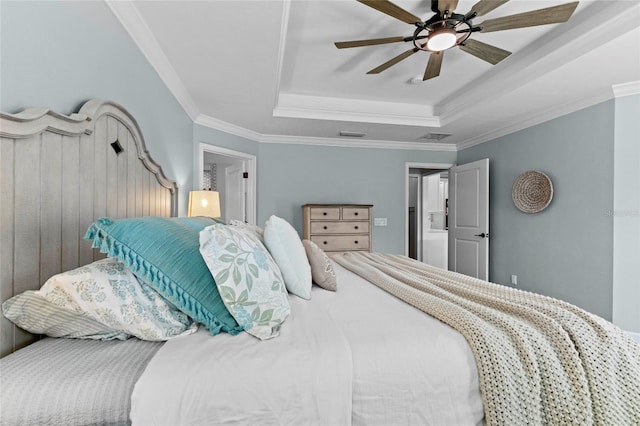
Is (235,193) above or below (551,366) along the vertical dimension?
above

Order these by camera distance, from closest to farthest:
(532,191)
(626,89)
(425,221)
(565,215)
Answer: (626,89) < (565,215) < (532,191) < (425,221)

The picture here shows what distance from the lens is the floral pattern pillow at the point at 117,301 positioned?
0.89 m

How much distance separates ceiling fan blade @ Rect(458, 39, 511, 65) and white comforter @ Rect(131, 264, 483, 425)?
1.93 m

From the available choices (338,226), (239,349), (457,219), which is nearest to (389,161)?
(457,219)

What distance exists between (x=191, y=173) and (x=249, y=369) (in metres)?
3.03

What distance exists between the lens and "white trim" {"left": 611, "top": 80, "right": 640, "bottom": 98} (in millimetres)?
2684

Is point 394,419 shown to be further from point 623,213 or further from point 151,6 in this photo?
point 623,213

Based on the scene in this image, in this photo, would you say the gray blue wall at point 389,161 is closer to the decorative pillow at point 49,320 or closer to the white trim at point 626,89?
the white trim at point 626,89

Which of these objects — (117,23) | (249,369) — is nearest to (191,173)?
(117,23)

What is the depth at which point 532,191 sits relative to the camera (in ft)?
11.9

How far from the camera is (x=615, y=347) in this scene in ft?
3.25

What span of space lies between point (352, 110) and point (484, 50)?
177 centimetres

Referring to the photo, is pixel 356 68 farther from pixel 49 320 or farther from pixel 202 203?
pixel 49 320

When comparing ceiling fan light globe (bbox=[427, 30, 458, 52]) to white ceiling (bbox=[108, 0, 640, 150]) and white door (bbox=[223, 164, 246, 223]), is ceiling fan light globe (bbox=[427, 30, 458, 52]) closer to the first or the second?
white ceiling (bbox=[108, 0, 640, 150])
